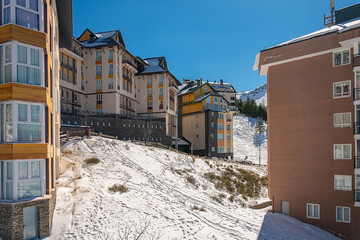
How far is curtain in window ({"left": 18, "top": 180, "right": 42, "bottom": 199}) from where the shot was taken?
13.1 meters

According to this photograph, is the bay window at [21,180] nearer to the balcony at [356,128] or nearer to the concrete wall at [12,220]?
the concrete wall at [12,220]

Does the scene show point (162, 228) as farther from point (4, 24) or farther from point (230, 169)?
point (230, 169)

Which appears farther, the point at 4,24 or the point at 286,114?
the point at 286,114

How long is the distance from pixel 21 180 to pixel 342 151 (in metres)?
20.8

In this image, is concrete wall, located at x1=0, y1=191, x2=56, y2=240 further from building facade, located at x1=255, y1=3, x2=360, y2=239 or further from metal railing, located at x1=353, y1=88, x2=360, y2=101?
metal railing, located at x1=353, y1=88, x2=360, y2=101

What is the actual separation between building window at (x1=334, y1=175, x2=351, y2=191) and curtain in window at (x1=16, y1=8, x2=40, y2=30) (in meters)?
21.9

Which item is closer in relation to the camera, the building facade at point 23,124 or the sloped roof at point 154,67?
the building facade at point 23,124

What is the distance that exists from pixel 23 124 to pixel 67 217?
6113 millimetres

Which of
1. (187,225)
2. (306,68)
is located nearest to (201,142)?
(306,68)

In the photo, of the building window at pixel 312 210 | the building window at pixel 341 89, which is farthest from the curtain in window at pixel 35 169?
the building window at pixel 341 89

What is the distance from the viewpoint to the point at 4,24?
13.3 meters

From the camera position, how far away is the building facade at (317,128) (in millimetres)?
20812

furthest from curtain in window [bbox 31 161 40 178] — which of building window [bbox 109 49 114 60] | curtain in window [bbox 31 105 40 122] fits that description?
building window [bbox 109 49 114 60]

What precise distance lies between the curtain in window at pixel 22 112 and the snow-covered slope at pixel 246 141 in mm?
61370
